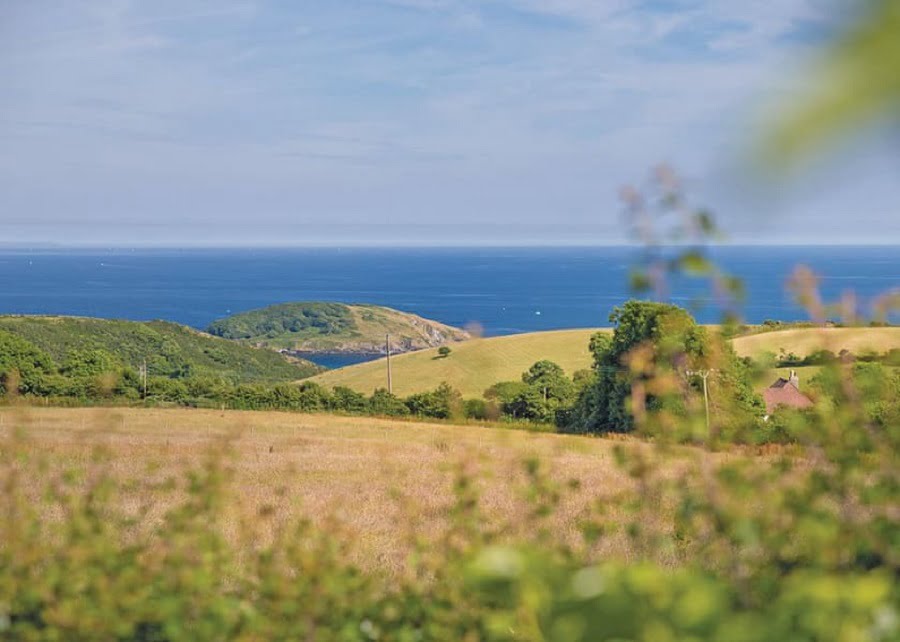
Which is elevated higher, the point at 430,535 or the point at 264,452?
the point at 430,535

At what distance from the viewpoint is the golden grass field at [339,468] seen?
504cm

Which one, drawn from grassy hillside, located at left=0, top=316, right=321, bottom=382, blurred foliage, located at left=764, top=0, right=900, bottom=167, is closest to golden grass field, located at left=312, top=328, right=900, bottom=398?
grassy hillside, located at left=0, top=316, right=321, bottom=382

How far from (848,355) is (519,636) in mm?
1684

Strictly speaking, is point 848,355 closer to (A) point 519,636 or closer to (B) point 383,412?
(A) point 519,636

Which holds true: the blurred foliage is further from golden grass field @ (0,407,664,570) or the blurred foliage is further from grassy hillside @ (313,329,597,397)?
grassy hillside @ (313,329,597,397)

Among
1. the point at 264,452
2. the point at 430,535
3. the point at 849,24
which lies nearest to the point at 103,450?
the point at 430,535

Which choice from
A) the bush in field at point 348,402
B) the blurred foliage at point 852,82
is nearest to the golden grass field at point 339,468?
the blurred foliage at point 852,82

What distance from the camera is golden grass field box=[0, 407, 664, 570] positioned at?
5.04m

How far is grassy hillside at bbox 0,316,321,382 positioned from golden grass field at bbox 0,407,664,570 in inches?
2992

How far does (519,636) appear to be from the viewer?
347 centimetres

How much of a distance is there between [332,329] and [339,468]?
156 metres

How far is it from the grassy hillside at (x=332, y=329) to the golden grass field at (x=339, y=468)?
135589 millimetres

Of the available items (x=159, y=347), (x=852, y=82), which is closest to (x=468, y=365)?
(x=159, y=347)

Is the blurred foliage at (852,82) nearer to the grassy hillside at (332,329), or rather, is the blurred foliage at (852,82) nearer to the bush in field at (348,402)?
the bush in field at (348,402)
